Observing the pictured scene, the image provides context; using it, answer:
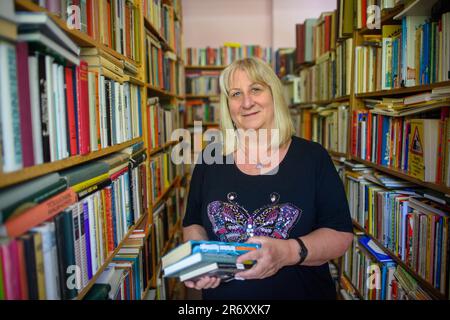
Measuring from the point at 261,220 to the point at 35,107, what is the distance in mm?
786

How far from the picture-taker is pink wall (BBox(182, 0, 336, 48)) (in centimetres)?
470

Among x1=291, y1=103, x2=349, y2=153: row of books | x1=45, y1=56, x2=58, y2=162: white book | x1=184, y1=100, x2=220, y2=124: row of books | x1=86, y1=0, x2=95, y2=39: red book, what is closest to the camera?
x1=45, y1=56, x2=58, y2=162: white book

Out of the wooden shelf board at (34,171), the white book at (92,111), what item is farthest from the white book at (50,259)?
the white book at (92,111)

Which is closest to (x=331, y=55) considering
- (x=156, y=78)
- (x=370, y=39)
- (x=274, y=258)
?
(x=370, y=39)

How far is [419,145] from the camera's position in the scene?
4.21 ft

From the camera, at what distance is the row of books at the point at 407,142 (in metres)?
1.16

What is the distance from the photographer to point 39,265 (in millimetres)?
628

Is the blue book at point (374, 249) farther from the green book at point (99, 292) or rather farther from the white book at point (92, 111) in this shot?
the white book at point (92, 111)

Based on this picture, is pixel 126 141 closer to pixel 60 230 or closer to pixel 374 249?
pixel 60 230

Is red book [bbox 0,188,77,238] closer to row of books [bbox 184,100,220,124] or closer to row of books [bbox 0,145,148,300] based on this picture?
row of books [bbox 0,145,148,300]

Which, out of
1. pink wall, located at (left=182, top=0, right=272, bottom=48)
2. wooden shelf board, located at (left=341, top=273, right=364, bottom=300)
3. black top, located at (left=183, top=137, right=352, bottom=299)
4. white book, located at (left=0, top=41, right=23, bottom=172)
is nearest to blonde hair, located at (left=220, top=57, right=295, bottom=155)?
black top, located at (left=183, top=137, right=352, bottom=299)

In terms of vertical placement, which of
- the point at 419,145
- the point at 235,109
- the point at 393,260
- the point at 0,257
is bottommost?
the point at 393,260
